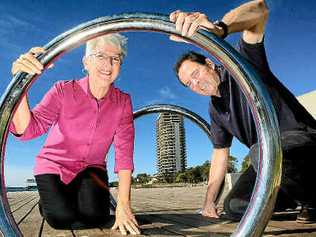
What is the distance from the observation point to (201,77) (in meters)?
3.25

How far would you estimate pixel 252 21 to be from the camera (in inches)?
103

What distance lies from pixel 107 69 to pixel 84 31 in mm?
1392

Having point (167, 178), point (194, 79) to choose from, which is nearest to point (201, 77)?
point (194, 79)

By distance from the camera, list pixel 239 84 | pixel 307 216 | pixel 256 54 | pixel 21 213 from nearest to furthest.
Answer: pixel 239 84, pixel 307 216, pixel 256 54, pixel 21 213

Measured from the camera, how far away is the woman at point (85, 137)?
10.2ft

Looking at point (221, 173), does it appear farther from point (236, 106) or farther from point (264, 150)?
point (264, 150)

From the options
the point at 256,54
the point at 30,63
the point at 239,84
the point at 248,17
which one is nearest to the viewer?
the point at 239,84

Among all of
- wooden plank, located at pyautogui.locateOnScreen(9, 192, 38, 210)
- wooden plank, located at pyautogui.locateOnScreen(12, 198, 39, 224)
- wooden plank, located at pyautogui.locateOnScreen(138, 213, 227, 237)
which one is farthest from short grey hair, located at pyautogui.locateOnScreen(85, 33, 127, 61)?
wooden plank, located at pyautogui.locateOnScreen(9, 192, 38, 210)

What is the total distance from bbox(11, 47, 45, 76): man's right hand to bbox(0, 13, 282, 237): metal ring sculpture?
24 mm

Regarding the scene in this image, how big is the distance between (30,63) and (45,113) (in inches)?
56.6

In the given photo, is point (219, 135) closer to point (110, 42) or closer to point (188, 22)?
point (110, 42)

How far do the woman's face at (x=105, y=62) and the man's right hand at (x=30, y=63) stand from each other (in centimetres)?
124

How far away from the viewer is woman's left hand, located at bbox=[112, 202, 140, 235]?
9.07 ft

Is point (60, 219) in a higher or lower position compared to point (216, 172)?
lower
